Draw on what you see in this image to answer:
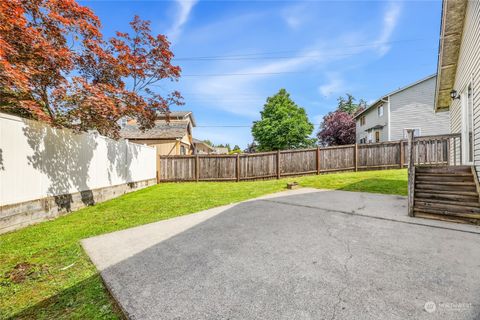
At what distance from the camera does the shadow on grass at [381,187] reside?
282 inches

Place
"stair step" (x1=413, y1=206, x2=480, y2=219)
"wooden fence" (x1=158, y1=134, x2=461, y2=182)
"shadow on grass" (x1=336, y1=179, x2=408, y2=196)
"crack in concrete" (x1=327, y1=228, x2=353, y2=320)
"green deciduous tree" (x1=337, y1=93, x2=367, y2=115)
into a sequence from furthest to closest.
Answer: "green deciduous tree" (x1=337, y1=93, x2=367, y2=115) → "wooden fence" (x1=158, y1=134, x2=461, y2=182) → "shadow on grass" (x1=336, y1=179, x2=408, y2=196) → "stair step" (x1=413, y1=206, x2=480, y2=219) → "crack in concrete" (x1=327, y1=228, x2=353, y2=320)

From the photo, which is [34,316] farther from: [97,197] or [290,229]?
[97,197]

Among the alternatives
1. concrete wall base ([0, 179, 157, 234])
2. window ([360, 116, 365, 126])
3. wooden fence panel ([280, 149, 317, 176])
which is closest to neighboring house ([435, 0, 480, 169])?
wooden fence panel ([280, 149, 317, 176])

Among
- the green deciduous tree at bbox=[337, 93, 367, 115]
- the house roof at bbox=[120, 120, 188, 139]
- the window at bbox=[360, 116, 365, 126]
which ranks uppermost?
the green deciduous tree at bbox=[337, 93, 367, 115]

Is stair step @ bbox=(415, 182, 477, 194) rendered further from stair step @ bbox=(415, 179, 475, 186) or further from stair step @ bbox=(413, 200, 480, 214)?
stair step @ bbox=(413, 200, 480, 214)

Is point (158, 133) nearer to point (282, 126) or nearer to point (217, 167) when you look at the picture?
point (217, 167)

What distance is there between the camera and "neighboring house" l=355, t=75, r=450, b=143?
1641 centimetres

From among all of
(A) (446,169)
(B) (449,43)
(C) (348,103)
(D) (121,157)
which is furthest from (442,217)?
(C) (348,103)

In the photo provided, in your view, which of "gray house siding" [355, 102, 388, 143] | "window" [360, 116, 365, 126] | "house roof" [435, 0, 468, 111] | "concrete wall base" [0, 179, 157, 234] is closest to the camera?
"concrete wall base" [0, 179, 157, 234]

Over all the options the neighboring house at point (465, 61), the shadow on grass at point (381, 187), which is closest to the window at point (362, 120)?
the neighboring house at point (465, 61)

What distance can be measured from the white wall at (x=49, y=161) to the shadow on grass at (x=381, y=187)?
8315mm

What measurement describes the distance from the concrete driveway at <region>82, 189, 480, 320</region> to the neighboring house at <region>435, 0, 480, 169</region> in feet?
9.73

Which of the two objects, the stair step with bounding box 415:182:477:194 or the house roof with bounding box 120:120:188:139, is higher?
the house roof with bounding box 120:120:188:139

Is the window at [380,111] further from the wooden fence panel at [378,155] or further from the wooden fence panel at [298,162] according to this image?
the wooden fence panel at [298,162]
